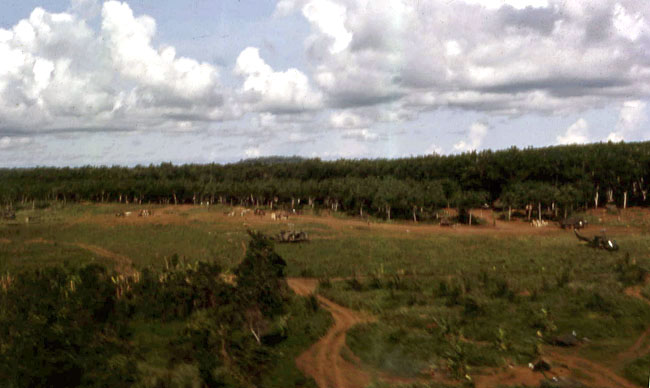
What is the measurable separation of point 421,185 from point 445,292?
1213 inches

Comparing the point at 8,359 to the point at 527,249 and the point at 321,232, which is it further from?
the point at 321,232

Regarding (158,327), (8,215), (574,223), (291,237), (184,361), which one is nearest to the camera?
(184,361)

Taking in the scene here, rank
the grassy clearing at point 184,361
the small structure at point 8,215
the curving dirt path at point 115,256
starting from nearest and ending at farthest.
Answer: the grassy clearing at point 184,361, the curving dirt path at point 115,256, the small structure at point 8,215

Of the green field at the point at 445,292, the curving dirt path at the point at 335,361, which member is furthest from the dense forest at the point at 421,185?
the curving dirt path at the point at 335,361

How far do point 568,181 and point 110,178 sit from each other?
5718cm

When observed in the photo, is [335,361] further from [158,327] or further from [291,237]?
[291,237]

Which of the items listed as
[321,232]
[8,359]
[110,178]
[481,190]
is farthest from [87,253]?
[110,178]

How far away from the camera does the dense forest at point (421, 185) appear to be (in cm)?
3966

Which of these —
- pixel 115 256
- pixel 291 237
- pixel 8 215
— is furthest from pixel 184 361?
pixel 8 215

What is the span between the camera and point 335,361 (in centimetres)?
965

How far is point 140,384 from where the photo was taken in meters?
8.23

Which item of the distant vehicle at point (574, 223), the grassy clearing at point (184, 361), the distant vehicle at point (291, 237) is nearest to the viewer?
the grassy clearing at point (184, 361)

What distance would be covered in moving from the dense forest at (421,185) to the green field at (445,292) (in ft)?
33.8

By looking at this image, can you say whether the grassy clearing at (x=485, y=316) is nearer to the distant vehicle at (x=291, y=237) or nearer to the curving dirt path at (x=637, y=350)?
the curving dirt path at (x=637, y=350)
